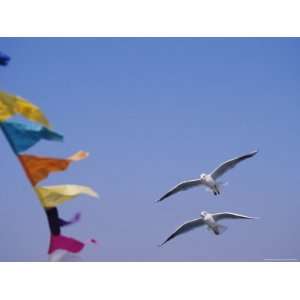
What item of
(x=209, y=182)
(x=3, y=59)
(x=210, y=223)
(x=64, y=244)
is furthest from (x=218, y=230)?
(x=3, y=59)

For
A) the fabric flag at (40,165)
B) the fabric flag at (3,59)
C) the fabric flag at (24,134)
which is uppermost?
the fabric flag at (3,59)

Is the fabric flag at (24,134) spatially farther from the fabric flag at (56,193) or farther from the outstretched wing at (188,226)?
the outstretched wing at (188,226)

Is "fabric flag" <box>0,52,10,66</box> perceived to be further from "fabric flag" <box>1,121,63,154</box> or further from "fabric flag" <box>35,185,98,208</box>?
"fabric flag" <box>35,185,98,208</box>

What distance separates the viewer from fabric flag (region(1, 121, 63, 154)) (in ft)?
19.2

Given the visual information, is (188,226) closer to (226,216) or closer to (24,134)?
(226,216)

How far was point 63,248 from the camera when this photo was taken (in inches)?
233

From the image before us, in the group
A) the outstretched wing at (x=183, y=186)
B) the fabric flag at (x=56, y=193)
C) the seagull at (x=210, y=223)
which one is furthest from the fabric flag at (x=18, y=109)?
→ the seagull at (x=210, y=223)

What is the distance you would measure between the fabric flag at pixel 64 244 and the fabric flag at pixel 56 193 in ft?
1.04

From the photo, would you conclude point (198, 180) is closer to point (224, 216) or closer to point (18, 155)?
point (224, 216)

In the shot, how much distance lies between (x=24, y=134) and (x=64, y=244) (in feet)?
3.63

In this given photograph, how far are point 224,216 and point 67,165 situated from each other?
1.84 metres

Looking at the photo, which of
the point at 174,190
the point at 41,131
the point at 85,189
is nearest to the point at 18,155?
the point at 41,131

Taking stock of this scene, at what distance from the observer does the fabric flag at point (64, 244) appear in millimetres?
5883

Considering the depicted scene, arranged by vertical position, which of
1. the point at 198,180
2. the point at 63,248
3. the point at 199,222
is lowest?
the point at 63,248
